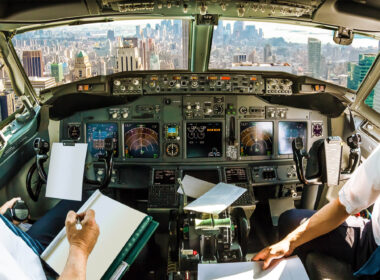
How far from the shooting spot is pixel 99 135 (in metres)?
3.25

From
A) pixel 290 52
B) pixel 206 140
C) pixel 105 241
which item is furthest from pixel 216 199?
pixel 290 52

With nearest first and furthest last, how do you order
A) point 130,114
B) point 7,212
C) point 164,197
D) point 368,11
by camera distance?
point 7,212 < point 368,11 < point 164,197 < point 130,114

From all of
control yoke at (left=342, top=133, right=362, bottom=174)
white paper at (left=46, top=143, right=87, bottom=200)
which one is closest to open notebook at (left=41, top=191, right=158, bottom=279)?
white paper at (left=46, top=143, right=87, bottom=200)

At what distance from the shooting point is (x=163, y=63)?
3291 millimetres

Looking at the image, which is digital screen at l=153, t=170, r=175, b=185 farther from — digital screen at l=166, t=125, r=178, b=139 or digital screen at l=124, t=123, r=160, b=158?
digital screen at l=166, t=125, r=178, b=139

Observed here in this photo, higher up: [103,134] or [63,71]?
[63,71]

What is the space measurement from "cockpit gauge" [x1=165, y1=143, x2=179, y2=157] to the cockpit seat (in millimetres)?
1909

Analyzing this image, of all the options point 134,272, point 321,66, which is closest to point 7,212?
point 134,272

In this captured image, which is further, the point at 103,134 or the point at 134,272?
the point at 103,134

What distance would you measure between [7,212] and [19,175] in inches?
51.8

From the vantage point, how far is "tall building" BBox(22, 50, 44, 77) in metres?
3.21

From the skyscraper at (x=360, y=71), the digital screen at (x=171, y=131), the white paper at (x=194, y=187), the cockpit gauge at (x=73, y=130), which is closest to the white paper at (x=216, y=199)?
the white paper at (x=194, y=187)

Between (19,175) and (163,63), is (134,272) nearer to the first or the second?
(19,175)

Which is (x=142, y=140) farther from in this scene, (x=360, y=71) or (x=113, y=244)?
(x=360, y=71)
